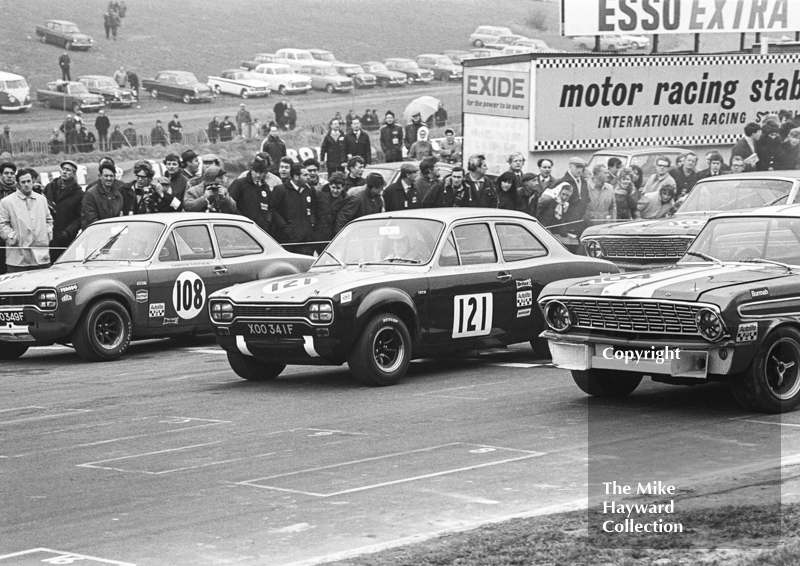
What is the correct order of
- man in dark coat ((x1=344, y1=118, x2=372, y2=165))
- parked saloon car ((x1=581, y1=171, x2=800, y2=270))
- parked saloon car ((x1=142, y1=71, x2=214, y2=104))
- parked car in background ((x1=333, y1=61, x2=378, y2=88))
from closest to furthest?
parked saloon car ((x1=581, y1=171, x2=800, y2=270)) < man in dark coat ((x1=344, y1=118, x2=372, y2=165)) < parked saloon car ((x1=142, y1=71, x2=214, y2=104)) < parked car in background ((x1=333, y1=61, x2=378, y2=88))

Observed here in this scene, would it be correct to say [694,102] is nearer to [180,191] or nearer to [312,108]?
[180,191]

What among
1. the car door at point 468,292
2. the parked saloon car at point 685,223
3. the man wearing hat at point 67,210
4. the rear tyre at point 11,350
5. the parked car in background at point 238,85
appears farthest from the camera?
the parked car in background at point 238,85

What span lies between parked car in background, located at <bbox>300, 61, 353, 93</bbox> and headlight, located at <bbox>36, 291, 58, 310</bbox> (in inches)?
2090

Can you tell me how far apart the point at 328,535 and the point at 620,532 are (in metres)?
1.44

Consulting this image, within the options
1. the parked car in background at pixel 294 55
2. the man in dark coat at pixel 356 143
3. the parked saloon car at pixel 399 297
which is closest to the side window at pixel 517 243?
the parked saloon car at pixel 399 297

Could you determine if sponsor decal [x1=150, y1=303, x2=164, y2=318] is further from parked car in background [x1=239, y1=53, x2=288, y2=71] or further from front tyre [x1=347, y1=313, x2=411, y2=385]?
parked car in background [x1=239, y1=53, x2=288, y2=71]

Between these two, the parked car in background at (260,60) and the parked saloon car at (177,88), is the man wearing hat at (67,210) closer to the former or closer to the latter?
the parked saloon car at (177,88)

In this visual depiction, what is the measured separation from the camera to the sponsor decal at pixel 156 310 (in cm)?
1455

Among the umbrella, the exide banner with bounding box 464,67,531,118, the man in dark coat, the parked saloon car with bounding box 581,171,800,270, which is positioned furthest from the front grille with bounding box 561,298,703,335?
the umbrella

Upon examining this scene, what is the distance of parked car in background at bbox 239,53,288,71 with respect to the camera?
67688mm

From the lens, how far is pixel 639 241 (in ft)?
51.2

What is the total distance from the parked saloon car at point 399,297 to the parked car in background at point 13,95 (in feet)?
135

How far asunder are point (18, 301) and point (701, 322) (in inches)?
293

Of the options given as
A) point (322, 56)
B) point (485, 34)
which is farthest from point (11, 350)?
point (485, 34)
